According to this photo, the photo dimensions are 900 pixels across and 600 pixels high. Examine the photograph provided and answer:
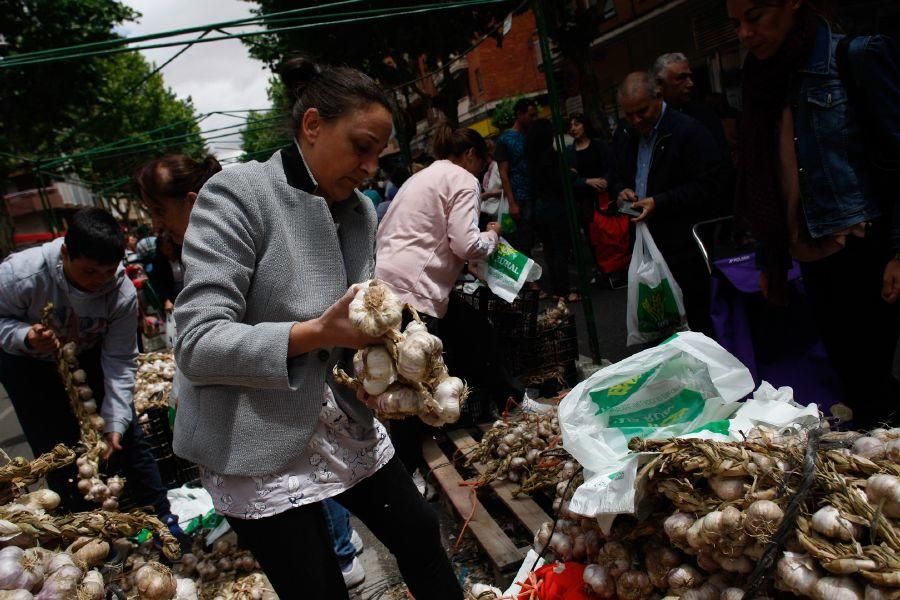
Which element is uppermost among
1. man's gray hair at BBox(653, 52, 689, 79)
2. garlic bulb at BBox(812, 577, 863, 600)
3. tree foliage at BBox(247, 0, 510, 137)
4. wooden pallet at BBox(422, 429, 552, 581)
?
tree foliage at BBox(247, 0, 510, 137)

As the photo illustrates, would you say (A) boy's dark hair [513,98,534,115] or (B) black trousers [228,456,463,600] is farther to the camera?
(A) boy's dark hair [513,98,534,115]

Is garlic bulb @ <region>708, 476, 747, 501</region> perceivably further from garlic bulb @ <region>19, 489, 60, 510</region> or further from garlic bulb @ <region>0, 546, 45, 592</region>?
garlic bulb @ <region>19, 489, 60, 510</region>

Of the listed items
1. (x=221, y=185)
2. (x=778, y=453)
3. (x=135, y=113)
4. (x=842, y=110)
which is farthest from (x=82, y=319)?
(x=135, y=113)

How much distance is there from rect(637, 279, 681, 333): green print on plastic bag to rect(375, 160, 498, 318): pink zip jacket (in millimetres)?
967

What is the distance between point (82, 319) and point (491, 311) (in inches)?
102

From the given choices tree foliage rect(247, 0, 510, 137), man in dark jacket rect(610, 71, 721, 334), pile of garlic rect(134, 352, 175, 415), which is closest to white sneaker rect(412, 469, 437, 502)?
man in dark jacket rect(610, 71, 721, 334)

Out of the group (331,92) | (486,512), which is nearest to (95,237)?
(331,92)

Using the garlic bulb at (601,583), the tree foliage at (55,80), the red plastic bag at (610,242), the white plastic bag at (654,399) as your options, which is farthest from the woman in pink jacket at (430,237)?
the tree foliage at (55,80)

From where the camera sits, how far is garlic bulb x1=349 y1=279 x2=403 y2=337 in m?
1.35

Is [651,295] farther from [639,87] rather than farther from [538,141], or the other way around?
[538,141]

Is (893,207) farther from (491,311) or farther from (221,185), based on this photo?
(491,311)

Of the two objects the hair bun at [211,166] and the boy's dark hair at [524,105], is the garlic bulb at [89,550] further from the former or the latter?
the boy's dark hair at [524,105]

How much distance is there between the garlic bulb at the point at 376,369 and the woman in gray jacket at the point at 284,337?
0.05 m

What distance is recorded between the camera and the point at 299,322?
1549 mm
